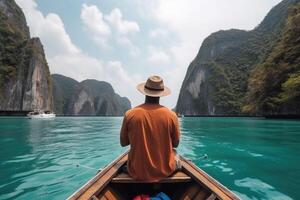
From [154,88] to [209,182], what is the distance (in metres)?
1.83

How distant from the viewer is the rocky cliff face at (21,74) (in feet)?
318

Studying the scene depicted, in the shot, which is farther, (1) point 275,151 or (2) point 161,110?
(1) point 275,151

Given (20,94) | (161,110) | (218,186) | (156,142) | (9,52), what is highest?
(9,52)

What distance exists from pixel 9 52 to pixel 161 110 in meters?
114

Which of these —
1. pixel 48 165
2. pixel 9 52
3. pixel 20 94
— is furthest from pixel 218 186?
pixel 9 52

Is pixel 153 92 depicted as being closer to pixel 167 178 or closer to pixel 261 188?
pixel 167 178

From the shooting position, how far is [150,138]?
13.5ft

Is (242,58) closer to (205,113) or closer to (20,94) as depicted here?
(205,113)

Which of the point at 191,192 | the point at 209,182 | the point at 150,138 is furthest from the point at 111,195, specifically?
the point at 209,182

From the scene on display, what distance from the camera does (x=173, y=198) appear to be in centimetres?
491

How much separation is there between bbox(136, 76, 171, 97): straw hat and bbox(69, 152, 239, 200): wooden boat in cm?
140

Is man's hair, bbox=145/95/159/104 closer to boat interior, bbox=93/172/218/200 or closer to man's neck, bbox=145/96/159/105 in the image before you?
man's neck, bbox=145/96/159/105

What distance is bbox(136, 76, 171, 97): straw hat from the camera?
4.27 m

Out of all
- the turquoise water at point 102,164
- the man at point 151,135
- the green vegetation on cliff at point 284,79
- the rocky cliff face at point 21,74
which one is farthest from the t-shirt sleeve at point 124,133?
the rocky cliff face at point 21,74
